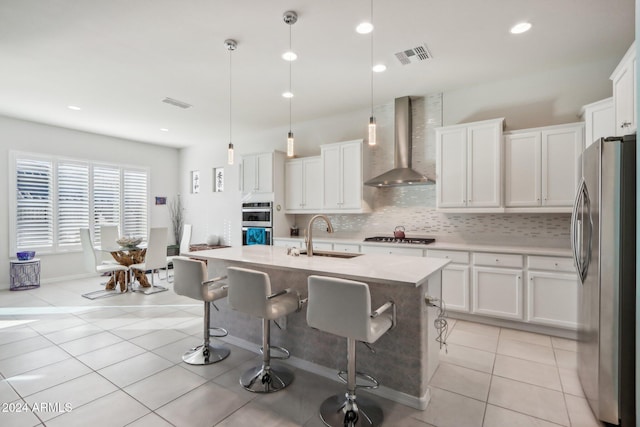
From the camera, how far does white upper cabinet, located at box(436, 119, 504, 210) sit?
3.82 metres

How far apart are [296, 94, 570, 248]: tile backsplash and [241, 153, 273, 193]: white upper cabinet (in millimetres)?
1207

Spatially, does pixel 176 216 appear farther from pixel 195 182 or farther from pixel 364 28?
pixel 364 28

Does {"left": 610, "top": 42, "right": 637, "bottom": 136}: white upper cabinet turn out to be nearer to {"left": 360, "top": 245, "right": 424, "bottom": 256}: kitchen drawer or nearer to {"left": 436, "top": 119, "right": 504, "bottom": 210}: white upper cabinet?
{"left": 436, "top": 119, "right": 504, "bottom": 210}: white upper cabinet

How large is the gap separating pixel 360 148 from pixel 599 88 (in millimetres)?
2877

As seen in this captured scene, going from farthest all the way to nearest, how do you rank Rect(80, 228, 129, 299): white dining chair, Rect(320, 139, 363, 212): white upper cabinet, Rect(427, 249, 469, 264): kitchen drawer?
Rect(80, 228, 129, 299): white dining chair < Rect(320, 139, 363, 212): white upper cabinet < Rect(427, 249, 469, 264): kitchen drawer

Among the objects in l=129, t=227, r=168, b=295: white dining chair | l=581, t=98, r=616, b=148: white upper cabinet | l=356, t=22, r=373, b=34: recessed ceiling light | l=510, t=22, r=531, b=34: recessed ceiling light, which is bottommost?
l=129, t=227, r=168, b=295: white dining chair

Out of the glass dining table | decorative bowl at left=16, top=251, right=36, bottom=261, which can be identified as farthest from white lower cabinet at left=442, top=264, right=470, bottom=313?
decorative bowl at left=16, top=251, right=36, bottom=261

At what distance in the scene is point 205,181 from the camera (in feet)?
24.8

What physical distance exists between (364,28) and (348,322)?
2573mm

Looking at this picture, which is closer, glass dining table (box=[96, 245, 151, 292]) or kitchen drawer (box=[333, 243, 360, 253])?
kitchen drawer (box=[333, 243, 360, 253])

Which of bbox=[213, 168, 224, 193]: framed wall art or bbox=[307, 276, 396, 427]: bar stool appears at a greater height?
bbox=[213, 168, 224, 193]: framed wall art

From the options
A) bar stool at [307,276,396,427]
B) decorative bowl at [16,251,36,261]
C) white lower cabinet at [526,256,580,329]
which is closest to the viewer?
bar stool at [307,276,396,427]

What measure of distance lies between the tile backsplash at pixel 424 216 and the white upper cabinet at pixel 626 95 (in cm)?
142

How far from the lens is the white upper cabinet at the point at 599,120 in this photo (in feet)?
9.75
